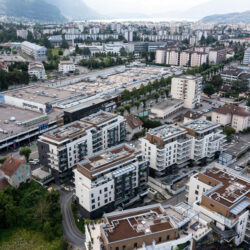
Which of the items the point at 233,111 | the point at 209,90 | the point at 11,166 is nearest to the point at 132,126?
the point at 233,111

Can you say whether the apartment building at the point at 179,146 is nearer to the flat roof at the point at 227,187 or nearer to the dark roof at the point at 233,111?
the flat roof at the point at 227,187

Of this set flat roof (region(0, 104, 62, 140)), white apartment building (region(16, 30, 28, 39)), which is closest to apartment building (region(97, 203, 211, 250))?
flat roof (region(0, 104, 62, 140))

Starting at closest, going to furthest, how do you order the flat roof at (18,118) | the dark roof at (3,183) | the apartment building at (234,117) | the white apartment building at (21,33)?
the dark roof at (3,183) < the flat roof at (18,118) < the apartment building at (234,117) < the white apartment building at (21,33)

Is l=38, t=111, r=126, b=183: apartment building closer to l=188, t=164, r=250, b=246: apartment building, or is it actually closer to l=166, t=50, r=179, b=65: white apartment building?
l=188, t=164, r=250, b=246: apartment building

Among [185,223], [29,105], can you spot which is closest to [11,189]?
[185,223]

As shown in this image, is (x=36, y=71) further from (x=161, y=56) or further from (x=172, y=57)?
(x=172, y=57)

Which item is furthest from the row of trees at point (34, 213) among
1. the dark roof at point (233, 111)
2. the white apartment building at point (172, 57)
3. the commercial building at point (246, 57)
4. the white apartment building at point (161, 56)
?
the commercial building at point (246, 57)
